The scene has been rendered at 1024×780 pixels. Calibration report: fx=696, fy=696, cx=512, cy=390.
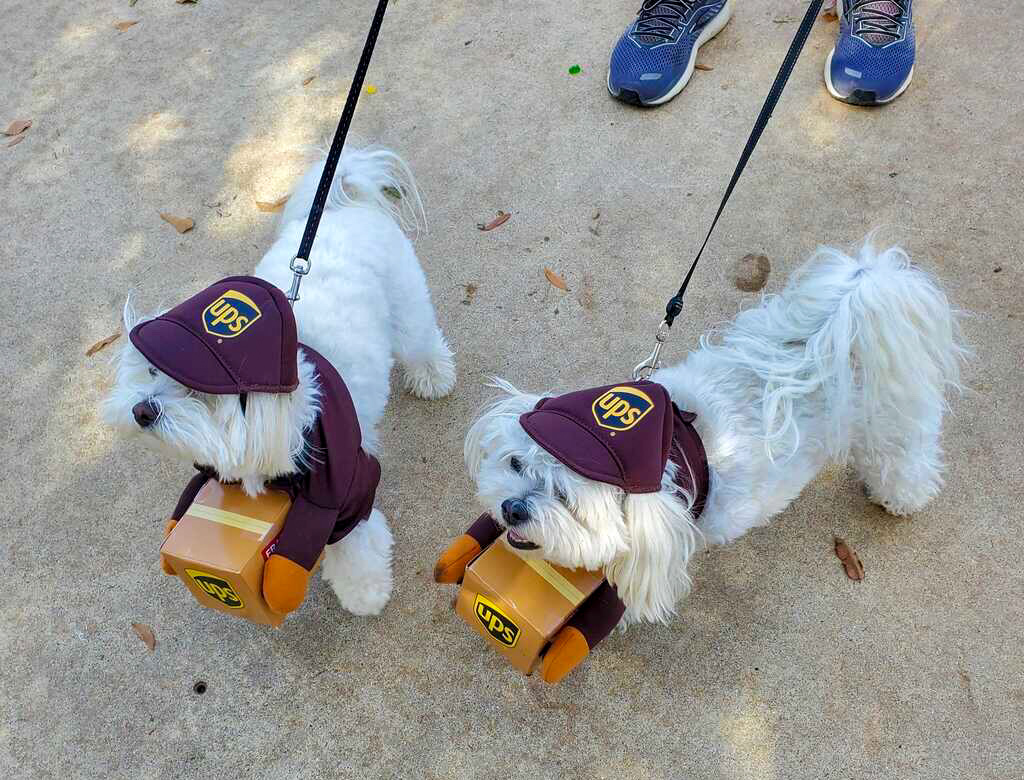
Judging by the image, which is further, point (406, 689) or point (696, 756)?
point (406, 689)

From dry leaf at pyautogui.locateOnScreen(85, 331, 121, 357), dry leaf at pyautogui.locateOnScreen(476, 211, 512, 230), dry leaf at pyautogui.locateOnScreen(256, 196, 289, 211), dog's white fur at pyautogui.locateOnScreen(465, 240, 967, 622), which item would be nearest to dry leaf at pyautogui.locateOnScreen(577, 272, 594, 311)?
dry leaf at pyautogui.locateOnScreen(476, 211, 512, 230)

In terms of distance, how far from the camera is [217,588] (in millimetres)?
1788

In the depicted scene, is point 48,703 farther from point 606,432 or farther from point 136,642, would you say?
point 606,432

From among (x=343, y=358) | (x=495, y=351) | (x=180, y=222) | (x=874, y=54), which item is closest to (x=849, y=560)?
(x=495, y=351)

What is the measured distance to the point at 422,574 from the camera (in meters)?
2.47

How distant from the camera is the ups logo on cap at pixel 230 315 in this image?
1613 millimetres

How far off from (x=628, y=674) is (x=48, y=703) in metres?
1.88

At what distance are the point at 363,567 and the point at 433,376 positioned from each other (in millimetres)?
893

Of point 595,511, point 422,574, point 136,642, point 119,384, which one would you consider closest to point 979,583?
point 595,511

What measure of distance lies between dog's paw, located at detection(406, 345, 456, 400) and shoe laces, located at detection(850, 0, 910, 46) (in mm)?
2686

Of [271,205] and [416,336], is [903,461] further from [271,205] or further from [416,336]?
[271,205]

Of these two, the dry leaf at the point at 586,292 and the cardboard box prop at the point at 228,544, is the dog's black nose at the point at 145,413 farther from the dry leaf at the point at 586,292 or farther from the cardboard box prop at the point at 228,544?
the dry leaf at the point at 586,292

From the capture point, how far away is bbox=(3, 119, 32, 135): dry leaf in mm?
3924

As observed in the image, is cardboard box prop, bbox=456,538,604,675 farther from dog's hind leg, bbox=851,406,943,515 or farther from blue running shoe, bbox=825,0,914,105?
blue running shoe, bbox=825,0,914,105
